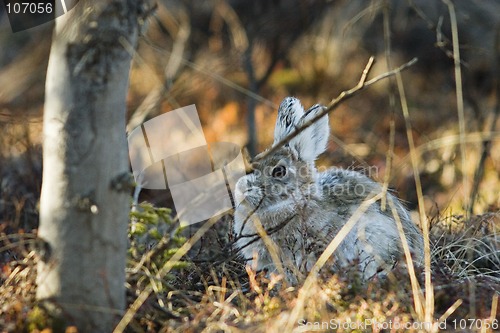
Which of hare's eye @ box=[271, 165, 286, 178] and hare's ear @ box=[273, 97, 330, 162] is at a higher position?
hare's ear @ box=[273, 97, 330, 162]

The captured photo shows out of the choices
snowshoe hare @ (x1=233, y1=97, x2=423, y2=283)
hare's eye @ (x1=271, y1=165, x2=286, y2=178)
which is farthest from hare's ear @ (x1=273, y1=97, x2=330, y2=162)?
hare's eye @ (x1=271, y1=165, x2=286, y2=178)

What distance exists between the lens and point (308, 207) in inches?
229

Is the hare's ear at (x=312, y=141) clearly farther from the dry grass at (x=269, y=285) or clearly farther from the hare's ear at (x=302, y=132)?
the dry grass at (x=269, y=285)

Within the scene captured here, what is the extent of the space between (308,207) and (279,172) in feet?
1.43

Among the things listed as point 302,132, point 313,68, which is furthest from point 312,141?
point 313,68

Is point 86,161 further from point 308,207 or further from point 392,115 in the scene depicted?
point 308,207

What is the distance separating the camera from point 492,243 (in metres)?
5.85

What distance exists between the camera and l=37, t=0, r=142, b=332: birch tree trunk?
3.59 meters

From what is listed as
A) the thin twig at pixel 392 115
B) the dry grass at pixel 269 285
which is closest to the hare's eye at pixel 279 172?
the dry grass at pixel 269 285

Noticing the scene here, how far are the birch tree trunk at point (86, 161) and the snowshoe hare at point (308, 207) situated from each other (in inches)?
70.3

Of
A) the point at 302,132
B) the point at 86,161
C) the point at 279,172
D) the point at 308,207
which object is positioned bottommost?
the point at 308,207

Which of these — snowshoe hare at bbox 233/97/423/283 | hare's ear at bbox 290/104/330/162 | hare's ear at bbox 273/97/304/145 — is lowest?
snowshoe hare at bbox 233/97/423/283

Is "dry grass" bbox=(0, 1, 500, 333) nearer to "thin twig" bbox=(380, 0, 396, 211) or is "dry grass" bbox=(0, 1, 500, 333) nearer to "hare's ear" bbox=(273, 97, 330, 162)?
"thin twig" bbox=(380, 0, 396, 211)

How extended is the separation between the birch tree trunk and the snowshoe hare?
5.86 ft
